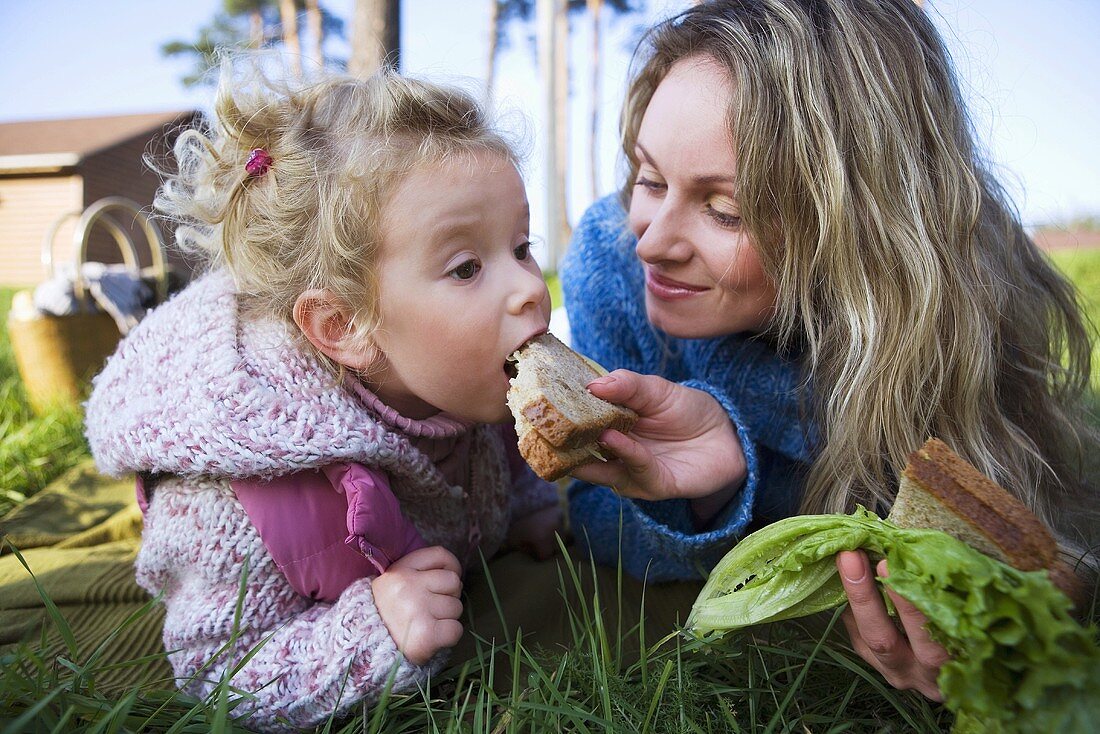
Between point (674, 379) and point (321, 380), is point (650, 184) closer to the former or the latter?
point (674, 379)

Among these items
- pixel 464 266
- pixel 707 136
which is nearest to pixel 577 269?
pixel 707 136

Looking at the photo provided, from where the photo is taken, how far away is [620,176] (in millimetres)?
3049

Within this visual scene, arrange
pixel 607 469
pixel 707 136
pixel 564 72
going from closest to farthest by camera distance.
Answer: pixel 607 469 < pixel 707 136 < pixel 564 72

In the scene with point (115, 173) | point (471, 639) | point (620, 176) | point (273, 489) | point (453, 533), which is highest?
point (620, 176)

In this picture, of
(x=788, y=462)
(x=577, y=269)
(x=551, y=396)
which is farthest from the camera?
(x=577, y=269)

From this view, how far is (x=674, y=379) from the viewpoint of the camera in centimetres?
290

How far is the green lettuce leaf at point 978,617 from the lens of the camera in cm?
118

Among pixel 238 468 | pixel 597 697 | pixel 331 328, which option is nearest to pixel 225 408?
pixel 238 468

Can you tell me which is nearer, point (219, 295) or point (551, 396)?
point (551, 396)

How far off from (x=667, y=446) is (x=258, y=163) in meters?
1.36

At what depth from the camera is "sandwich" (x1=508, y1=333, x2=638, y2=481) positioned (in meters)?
1.72

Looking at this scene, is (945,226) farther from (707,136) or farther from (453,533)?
(453,533)

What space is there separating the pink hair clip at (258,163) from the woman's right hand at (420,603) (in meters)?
1.09

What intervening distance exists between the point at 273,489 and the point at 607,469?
2.77 feet
